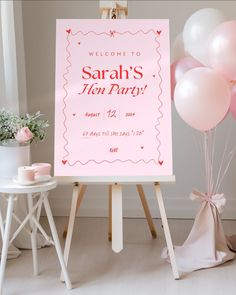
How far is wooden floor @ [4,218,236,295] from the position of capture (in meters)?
2.60

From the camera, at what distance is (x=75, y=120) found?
2.68m

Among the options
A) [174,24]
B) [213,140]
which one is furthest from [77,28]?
[213,140]

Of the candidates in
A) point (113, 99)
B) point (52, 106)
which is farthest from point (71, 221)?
point (52, 106)

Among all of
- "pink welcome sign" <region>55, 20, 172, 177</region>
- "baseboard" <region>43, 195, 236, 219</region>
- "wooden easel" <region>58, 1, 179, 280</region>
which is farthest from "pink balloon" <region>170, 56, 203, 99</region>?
"baseboard" <region>43, 195, 236, 219</region>

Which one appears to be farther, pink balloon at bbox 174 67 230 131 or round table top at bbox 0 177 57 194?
pink balloon at bbox 174 67 230 131

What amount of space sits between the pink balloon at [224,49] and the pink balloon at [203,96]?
4cm

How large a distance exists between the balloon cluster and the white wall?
947mm

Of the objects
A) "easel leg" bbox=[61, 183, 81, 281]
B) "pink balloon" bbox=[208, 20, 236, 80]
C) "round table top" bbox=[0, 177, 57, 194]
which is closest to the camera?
"round table top" bbox=[0, 177, 57, 194]

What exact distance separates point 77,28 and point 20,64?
2.97ft

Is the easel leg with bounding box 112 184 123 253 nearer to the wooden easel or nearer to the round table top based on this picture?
the wooden easel

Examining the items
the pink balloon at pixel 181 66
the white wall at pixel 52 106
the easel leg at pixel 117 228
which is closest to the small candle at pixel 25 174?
the easel leg at pixel 117 228

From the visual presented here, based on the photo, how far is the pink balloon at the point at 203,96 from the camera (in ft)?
8.40

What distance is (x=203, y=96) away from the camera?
8.39ft

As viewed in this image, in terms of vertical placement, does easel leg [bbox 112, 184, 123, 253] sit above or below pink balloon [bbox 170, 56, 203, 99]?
below
